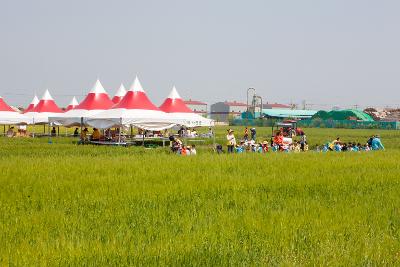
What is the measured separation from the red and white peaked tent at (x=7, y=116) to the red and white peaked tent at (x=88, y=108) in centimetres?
614

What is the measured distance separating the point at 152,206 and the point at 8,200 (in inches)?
95.7

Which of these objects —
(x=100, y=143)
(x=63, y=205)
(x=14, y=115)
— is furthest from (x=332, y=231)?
(x=14, y=115)

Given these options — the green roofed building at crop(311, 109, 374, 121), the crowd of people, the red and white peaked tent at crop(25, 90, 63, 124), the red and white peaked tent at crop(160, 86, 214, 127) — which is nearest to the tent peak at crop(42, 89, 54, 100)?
the red and white peaked tent at crop(25, 90, 63, 124)

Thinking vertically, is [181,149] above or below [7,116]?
below

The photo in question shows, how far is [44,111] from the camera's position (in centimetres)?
3838

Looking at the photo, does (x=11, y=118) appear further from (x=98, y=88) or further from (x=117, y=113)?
(x=117, y=113)

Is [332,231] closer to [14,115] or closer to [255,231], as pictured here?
[255,231]

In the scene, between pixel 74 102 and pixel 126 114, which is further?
pixel 74 102

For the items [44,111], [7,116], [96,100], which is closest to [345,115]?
[44,111]

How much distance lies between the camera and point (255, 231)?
675cm

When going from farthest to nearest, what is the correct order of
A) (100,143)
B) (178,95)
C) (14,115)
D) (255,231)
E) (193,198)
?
(14,115)
(178,95)
(100,143)
(193,198)
(255,231)

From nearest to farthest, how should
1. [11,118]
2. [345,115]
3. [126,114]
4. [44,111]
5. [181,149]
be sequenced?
1. [181,149]
2. [126,114]
3. [11,118]
4. [44,111]
5. [345,115]

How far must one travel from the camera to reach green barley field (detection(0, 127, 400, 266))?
5.58 metres

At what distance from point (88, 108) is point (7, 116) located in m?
8.36
